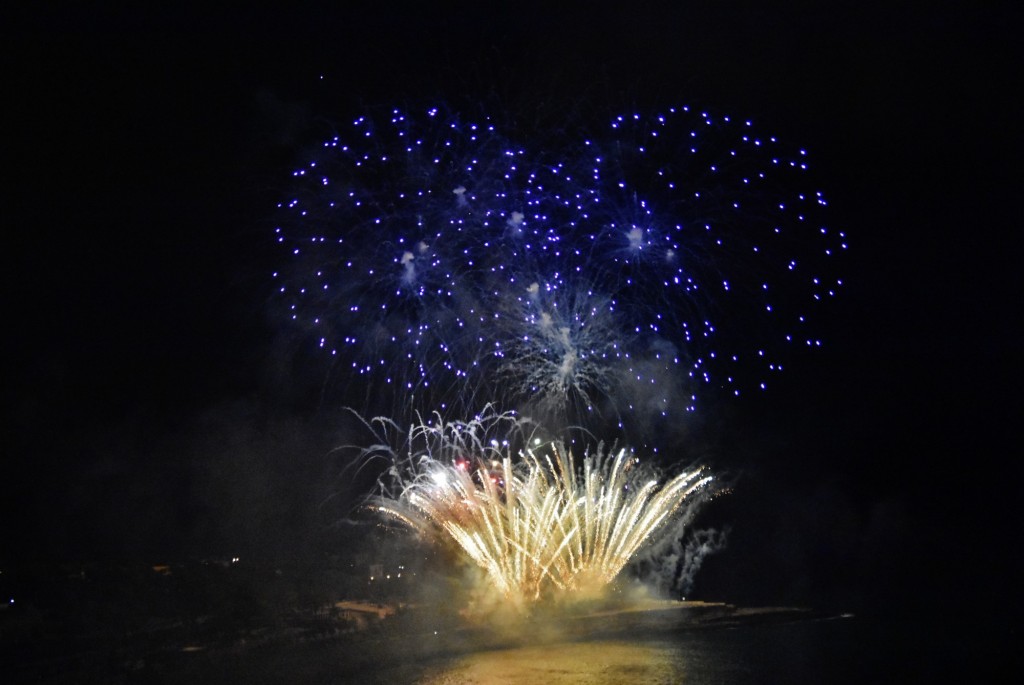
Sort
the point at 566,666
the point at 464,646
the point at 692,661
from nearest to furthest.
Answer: the point at 566,666 → the point at 692,661 → the point at 464,646

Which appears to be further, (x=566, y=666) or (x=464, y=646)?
(x=464, y=646)

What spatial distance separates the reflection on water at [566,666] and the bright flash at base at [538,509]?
257 centimetres

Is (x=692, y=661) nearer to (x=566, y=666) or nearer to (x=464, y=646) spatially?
(x=566, y=666)

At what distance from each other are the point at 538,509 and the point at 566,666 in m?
4.65

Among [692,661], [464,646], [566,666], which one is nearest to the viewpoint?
[566,666]

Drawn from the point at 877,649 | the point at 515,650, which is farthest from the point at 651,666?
the point at 877,649

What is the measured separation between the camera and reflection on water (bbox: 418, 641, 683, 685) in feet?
44.2

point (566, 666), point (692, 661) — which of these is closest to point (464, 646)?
point (566, 666)

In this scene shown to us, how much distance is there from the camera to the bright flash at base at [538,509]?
18609mm

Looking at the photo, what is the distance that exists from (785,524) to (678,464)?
486cm

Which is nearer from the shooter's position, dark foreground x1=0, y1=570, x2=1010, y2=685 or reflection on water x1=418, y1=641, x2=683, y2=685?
reflection on water x1=418, y1=641, x2=683, y2=685

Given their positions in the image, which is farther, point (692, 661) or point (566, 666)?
point (692, 661)

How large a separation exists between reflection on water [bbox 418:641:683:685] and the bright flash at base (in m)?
2.57

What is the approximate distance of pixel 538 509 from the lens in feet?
61.9
